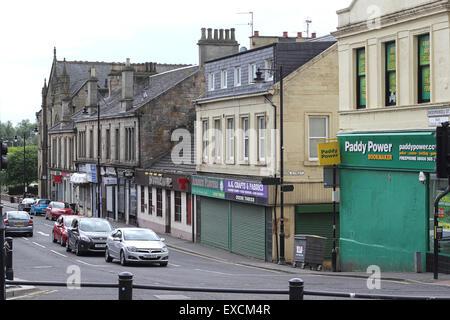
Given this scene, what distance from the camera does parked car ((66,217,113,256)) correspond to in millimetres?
33250

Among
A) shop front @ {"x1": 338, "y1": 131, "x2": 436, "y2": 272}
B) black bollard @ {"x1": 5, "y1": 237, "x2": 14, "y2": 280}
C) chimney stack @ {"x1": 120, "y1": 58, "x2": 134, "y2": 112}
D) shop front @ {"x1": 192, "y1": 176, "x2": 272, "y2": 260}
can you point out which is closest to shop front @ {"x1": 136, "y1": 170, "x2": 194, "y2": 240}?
shop front @ {"x1": 192, "y1": 176, "x2": 272, "y2": 260}

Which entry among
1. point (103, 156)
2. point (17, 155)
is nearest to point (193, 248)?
point (103, 156)

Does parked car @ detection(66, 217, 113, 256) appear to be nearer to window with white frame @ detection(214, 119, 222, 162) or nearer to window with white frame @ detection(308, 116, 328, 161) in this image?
window with white frame @ detection(214, 119, 222, 162)

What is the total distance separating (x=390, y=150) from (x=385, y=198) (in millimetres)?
1862

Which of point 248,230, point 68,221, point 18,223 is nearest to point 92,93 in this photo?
point 18,223

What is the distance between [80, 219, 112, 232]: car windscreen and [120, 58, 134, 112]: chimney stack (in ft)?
A: 76.9

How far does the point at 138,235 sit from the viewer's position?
29547 millimetres

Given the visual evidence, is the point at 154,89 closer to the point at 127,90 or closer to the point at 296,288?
the point at 127,90

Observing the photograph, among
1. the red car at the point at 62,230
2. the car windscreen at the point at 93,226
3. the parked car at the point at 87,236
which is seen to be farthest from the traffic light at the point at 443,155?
the red car at the point at 62,230

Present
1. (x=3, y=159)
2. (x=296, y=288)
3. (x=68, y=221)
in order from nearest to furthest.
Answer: (x=296, y=288), (x=3, y=159), (x=68, y=221)

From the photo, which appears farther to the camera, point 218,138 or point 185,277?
point 218,138

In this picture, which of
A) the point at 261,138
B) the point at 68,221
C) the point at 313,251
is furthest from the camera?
the point at 68,221
